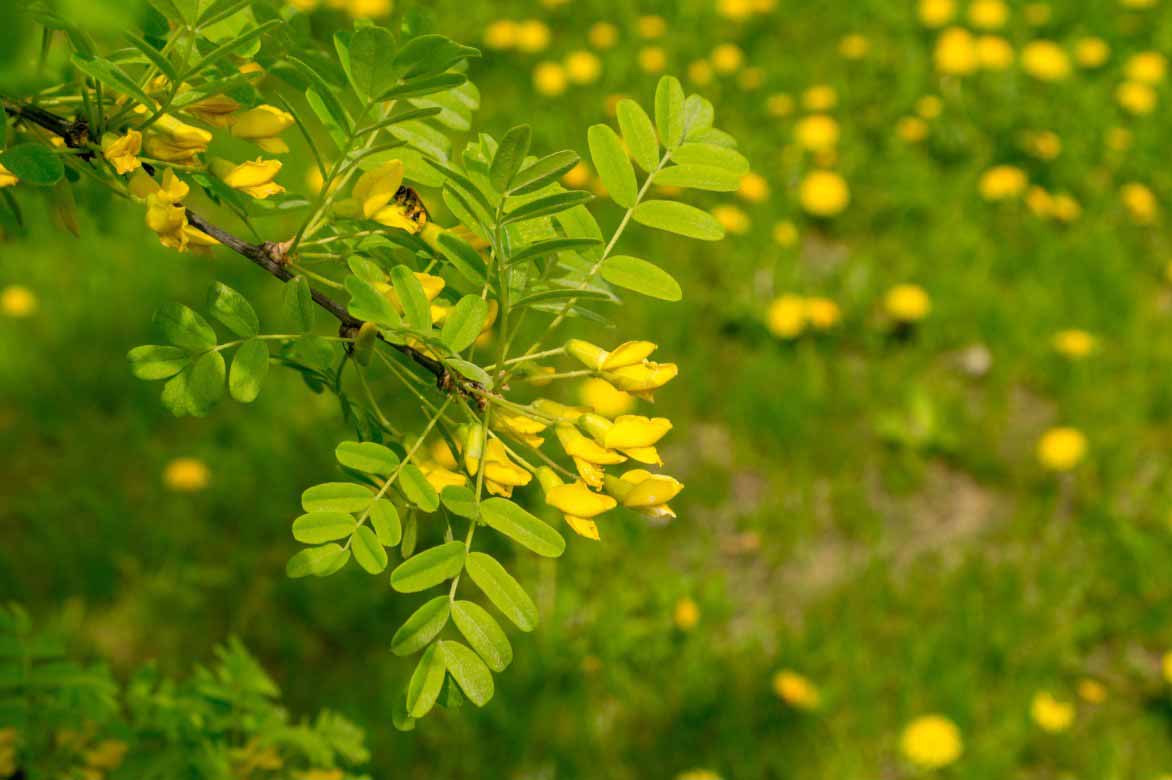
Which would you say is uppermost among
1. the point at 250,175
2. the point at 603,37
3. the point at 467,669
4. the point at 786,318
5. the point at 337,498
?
the point at 250,175

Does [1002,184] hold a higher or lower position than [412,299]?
lower

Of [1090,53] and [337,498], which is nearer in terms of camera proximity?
[337,498]

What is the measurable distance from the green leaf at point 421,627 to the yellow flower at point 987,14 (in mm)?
3692

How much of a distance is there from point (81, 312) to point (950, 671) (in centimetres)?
226

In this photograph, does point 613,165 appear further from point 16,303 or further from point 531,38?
point 531,38

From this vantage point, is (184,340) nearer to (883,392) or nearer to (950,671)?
(950,671)

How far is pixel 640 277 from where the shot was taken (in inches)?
37.8

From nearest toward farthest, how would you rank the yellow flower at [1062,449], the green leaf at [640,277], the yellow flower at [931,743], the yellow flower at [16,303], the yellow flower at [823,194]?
the green leaf at [640,277] → the yellow flower at [931,743] → the yellow flower at [1062,449] → the yellow flower at [16,303] → the yellow flower at [823,194]

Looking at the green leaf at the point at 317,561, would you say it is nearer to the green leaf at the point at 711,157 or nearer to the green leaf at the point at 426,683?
the green leaf at the point at 426,683

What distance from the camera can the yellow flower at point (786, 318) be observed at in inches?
119

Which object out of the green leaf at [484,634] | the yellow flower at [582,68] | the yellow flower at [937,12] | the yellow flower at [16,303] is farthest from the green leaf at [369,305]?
the yellow flower at [937,12]

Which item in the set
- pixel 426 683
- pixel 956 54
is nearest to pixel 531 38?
pixel 956 54

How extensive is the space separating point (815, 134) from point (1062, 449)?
1.31m

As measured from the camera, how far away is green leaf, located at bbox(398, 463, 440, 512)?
829 mm
